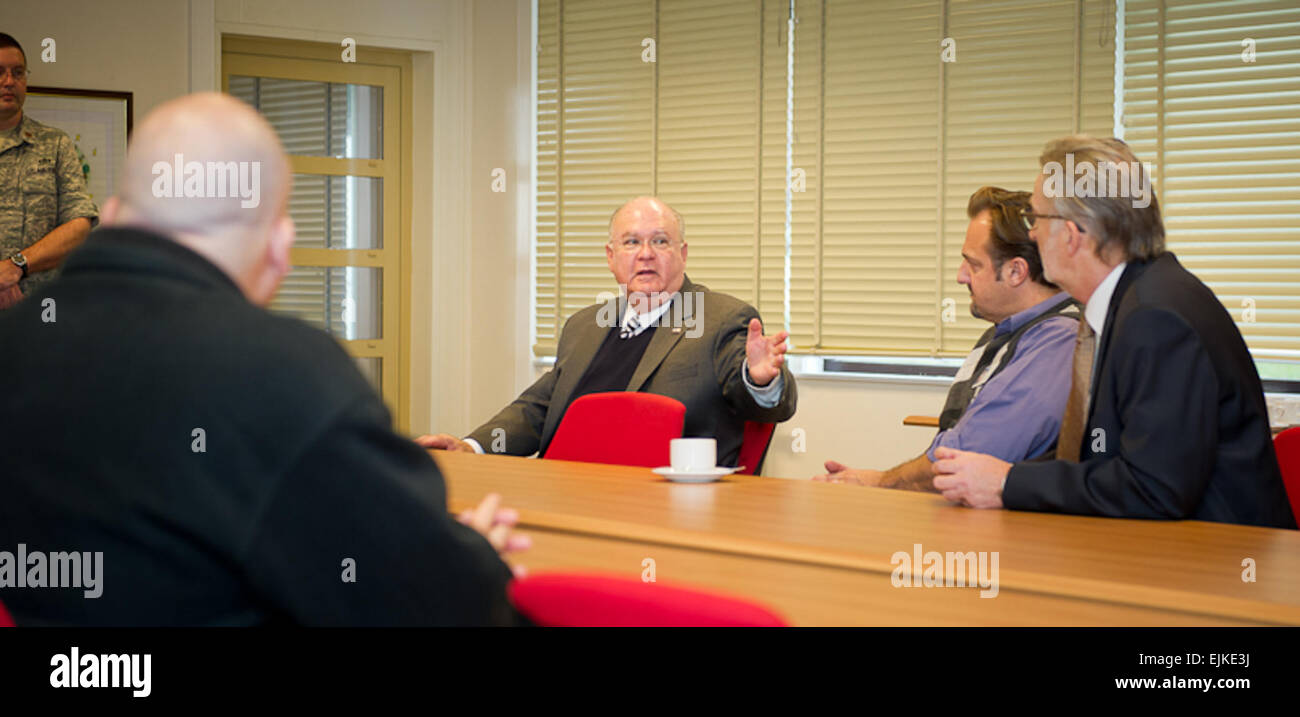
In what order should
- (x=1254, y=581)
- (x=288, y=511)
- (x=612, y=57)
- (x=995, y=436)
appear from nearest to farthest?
(x=288, y=511) → (x=1254, y=581) → (x=995, y=436) → (x=612, y=57)

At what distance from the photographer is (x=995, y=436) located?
8.61ft

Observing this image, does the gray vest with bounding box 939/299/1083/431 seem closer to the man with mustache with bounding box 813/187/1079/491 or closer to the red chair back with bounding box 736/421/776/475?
the man with mustache with bounding box 813/187/1079/491

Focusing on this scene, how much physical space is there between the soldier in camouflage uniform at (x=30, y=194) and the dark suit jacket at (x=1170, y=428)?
11.8 ft

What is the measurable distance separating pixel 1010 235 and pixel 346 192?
4083mm

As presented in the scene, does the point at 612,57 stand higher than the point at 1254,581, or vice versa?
the point at 612,57

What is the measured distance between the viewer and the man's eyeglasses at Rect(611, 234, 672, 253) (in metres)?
3.90

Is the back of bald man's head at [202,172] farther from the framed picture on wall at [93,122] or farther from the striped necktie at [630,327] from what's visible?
the framed picture on wall at [93,122]

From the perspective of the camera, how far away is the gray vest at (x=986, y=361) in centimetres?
277

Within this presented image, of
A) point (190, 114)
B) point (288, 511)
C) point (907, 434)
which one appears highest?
point (190, 114)

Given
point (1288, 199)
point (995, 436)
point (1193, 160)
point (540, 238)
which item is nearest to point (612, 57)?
point (540, 238)

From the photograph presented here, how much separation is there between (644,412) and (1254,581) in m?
1.78

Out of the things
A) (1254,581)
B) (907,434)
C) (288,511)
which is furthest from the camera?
(907,434)

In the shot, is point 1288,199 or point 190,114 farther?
point 1288,199
